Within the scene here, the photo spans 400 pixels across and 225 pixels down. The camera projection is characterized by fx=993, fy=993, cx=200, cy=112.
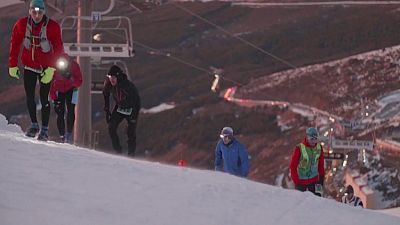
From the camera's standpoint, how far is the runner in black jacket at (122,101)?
38.5 ft

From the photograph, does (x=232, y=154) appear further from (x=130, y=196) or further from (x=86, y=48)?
(x=86, y=48)

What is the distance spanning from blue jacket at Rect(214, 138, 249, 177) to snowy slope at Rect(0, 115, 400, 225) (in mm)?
2970

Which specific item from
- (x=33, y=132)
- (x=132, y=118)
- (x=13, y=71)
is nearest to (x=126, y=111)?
(x=132, y=118)

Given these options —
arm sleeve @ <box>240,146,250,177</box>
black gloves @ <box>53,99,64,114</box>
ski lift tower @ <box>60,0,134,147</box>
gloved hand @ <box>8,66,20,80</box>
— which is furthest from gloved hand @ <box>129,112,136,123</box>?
ski lift tower @ <box>60,0,134,147</box>

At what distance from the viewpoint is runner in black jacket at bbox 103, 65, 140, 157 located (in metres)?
11.7

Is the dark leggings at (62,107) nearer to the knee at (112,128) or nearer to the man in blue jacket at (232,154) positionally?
the knee at (112,128)

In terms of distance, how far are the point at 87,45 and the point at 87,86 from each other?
1.29m

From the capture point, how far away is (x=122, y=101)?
11812 millimetres

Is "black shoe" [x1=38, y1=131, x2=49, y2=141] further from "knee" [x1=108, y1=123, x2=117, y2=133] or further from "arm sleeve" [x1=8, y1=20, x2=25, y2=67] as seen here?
"knee" [x1=108, y1=123, x2=117, y2=133]

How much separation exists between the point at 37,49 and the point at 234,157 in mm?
3026

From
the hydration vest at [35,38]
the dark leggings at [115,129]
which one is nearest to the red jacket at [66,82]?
the dark leggings at [115,129]

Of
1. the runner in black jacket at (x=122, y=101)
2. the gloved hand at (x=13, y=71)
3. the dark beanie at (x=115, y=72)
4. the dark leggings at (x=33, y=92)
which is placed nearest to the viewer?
the dark leggings at (x=33, y=92)

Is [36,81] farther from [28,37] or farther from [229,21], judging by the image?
[229,21]

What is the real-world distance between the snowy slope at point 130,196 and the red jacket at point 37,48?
1247 millimetres
